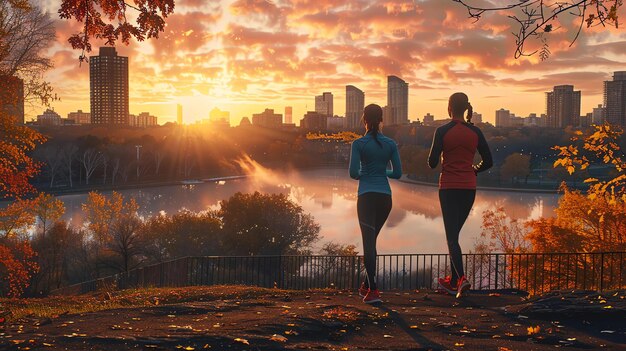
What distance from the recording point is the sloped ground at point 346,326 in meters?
6.07

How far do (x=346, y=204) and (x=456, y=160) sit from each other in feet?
279

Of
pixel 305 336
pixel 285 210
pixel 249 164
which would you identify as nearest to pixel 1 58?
pixel 305 336

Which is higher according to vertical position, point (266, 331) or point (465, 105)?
point (465, 105)

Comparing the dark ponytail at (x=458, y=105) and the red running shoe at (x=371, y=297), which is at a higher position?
the dark ponytail at (x=458, y=105)

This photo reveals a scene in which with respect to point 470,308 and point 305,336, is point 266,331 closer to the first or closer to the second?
point 305,336

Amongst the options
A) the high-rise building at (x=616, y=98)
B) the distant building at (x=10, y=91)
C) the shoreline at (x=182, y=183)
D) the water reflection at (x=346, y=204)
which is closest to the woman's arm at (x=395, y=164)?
the distant building at (x=10, y=91)

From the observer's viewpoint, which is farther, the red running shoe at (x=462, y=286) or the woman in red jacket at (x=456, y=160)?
the red running shoe at (x=462, y=286)

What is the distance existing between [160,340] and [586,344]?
4.41 m

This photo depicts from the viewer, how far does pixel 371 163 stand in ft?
27.5

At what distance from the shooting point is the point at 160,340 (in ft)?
19.7

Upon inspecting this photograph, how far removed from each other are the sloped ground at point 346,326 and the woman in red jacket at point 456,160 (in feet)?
4.05

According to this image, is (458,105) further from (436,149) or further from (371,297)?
(371,297)

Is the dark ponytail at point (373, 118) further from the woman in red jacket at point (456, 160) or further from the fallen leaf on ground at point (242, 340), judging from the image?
the fallen leaf on ground at point (242, 340)

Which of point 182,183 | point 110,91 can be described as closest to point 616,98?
point 182,183
